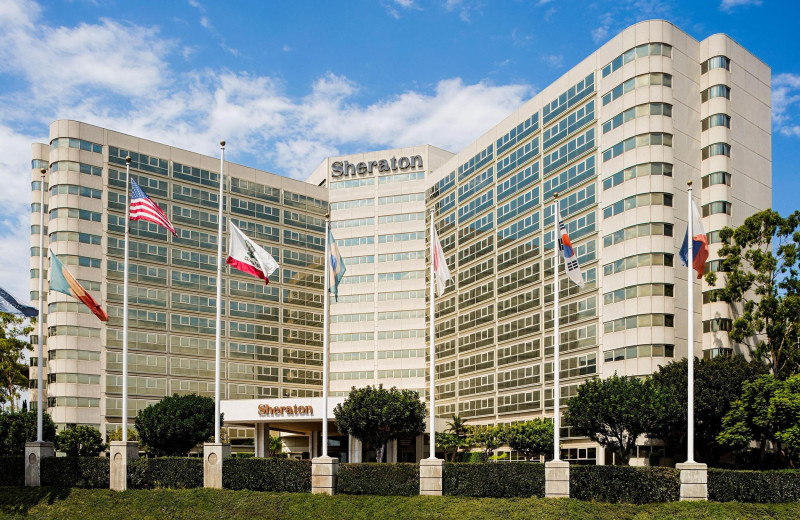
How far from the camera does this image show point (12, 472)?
186ft

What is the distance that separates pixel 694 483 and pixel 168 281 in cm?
7684

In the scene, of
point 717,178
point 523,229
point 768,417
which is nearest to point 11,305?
point 768,417

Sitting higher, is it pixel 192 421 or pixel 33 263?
pixel 33 263

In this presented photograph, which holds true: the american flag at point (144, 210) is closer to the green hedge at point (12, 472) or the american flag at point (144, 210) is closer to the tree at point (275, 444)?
the green hedge at point (12, 472)

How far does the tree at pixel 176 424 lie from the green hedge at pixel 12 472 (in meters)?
12.1

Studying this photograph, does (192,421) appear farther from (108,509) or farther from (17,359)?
(17,359)

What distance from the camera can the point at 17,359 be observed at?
102 meters

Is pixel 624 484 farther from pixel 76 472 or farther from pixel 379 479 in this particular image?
pixel 76 472

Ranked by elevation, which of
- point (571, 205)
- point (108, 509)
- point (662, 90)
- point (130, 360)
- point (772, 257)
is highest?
point (662, 90)

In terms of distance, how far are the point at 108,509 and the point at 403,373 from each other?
217ft

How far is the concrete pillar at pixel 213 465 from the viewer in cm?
5156

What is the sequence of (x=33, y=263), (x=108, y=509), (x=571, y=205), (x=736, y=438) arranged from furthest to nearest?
(x=33, y=263)
(x=571, y=205)
(x=736, y=438)
(x=108, y=509)

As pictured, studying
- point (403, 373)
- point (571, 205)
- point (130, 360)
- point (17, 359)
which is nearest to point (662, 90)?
point (571, 205)

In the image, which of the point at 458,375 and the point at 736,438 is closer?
the point at 736,438
